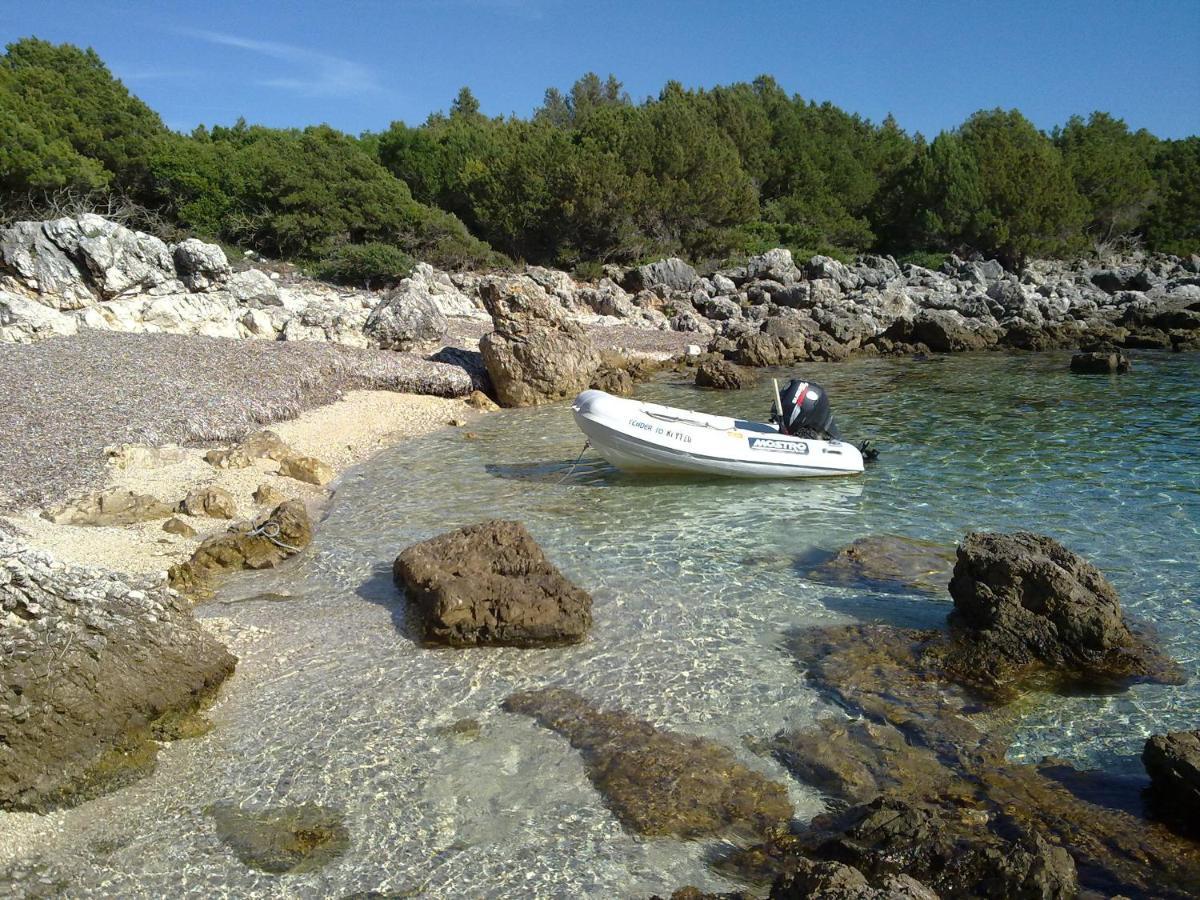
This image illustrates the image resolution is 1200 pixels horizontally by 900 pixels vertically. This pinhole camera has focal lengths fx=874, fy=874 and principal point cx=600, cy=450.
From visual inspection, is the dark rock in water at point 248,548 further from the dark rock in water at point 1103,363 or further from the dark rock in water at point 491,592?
the dark rock in water at point 1103,363

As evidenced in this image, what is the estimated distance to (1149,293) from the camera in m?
36.4

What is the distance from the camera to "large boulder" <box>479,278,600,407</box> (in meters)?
18.8

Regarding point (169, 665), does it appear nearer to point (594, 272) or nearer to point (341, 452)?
point (341, 452)

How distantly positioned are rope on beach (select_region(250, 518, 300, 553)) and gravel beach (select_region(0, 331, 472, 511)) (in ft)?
8.64

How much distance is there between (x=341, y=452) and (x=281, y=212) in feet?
81.7

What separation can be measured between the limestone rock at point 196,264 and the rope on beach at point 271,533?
684 inches

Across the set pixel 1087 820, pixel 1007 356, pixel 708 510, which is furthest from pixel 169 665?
pixel 1007 356

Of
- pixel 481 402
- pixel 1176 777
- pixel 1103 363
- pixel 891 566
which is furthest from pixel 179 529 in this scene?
pixel 1103 363

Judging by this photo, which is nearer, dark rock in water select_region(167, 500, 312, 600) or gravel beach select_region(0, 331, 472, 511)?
dark rock in water select_region(167, 500, 312, 600)

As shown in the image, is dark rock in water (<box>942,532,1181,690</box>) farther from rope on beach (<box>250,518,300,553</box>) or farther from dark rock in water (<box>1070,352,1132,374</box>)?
dark rock in water (<box>1070,352,1132,374</box>)

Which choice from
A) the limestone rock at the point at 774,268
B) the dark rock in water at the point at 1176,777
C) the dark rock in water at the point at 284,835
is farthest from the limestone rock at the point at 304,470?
the limestone rock at the point at 774,268

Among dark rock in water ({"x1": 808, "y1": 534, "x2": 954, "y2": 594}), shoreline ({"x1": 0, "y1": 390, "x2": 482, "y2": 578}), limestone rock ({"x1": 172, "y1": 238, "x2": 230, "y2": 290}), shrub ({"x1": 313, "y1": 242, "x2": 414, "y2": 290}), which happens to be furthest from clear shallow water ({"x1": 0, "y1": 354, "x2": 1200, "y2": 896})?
shrub ({"x1": 313, "y1": 242, "x2": 414, "y2": 290})

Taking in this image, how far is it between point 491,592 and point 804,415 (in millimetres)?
6972

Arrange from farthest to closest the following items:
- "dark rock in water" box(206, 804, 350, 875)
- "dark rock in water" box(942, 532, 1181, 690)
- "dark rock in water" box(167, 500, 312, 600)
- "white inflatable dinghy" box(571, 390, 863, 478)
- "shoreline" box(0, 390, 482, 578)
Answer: "white inflatable dinghy" box(571, 390, 863, 478), "shoreline" box(0, 390, 482, 578), "dark rock in water" box(167, 500, 312, 600), "dark rock in water" box(942, 532, 1181, 690), "dark rock in water" box(206, 804, 350, 875)
